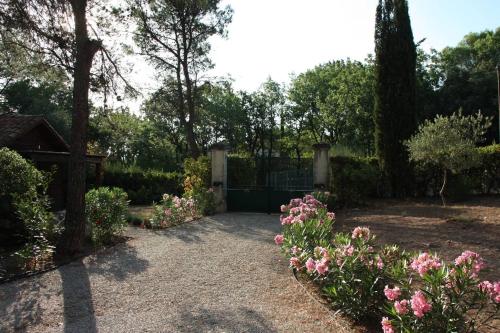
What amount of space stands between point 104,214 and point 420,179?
38.5ft

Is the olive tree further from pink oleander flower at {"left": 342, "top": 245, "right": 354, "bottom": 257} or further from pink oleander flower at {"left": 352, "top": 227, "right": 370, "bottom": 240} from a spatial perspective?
pink oleander flower at {"left": 342, "top": 245, "right": 354, "bottom": 257}

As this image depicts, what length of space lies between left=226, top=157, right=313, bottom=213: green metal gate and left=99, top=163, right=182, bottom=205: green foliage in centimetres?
881

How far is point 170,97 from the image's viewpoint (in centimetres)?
2234

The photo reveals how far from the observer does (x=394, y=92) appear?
1628 centimetres

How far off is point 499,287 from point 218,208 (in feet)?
37.1

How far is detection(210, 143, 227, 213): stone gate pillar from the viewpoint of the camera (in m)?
14.0

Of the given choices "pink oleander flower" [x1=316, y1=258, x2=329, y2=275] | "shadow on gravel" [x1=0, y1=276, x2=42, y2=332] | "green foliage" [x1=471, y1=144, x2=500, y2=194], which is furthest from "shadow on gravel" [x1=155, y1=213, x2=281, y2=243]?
"green foliage" [x1=471, y1=144, x2=500, y2=194]

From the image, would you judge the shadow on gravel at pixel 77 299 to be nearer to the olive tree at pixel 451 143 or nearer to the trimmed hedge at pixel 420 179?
the trimmed hedge at pixel 420 179

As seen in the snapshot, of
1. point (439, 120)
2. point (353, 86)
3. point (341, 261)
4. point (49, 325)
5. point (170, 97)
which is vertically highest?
point (353, 86)

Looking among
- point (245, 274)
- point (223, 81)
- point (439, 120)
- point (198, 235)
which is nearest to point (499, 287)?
point (245, 274)

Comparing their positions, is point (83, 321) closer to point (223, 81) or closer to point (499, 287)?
point (499, 287)

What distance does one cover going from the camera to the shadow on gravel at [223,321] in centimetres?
417

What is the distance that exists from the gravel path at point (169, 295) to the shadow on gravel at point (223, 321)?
1cm

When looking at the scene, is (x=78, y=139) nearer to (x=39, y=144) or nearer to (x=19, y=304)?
(x=19, y=304)
